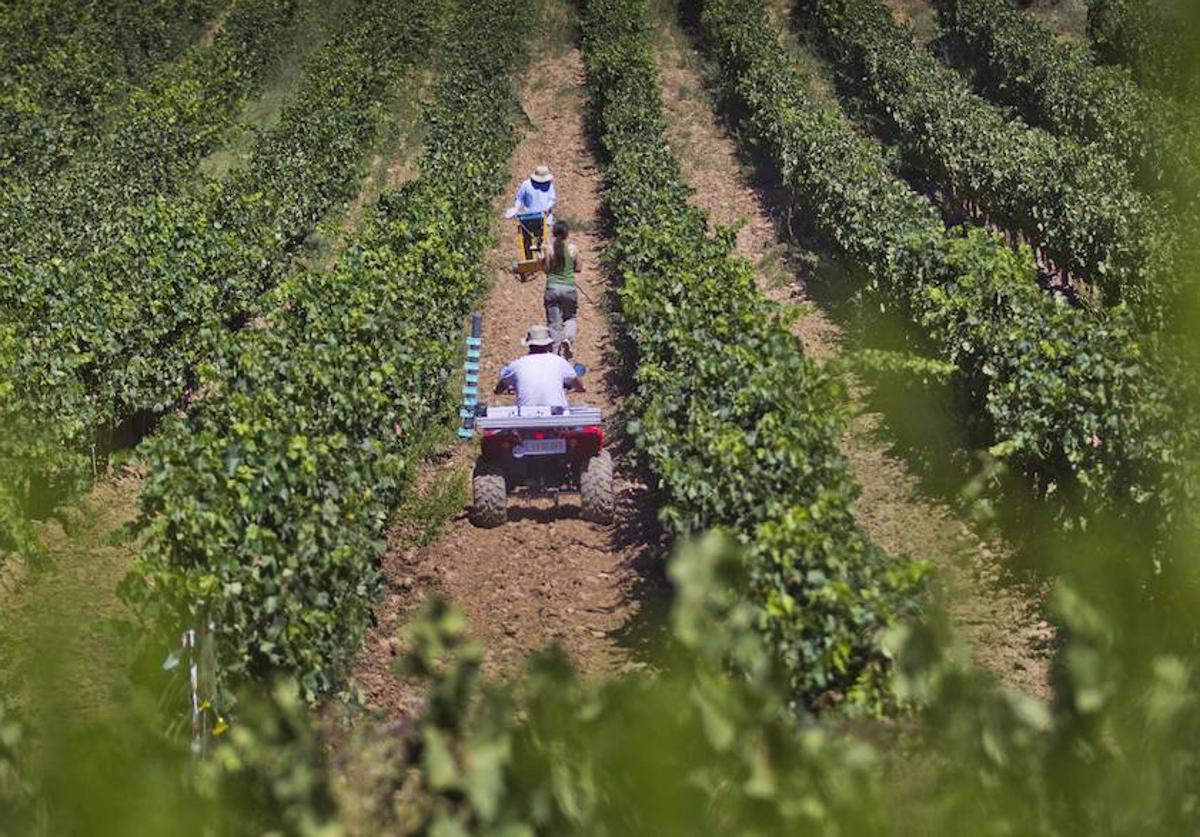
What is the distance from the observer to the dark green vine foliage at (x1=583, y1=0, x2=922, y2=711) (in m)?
7.39

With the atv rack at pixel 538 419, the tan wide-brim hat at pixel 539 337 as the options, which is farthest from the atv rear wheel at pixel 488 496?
the tan wide-brim hat at pixel 539 337

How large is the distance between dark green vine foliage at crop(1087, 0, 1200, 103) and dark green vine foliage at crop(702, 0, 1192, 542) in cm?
493

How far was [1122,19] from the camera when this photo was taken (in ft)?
90.6

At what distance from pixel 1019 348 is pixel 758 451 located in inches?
128

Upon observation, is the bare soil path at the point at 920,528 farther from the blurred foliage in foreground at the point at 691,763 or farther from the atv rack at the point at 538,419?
the atv rack at the point at 538,419

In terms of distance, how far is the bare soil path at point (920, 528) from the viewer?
903cm

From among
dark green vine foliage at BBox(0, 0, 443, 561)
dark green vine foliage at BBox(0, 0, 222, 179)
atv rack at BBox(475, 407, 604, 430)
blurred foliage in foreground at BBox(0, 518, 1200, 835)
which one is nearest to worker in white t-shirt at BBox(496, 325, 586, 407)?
atv rack at BBox(475, 407, 604, 430)

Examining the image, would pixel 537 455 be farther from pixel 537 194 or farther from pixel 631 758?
pixel 631 758

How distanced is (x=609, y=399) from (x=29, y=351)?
5.60m

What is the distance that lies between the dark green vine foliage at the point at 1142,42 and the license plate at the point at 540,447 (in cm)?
1139

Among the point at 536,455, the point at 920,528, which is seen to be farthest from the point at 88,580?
the point at 920,528

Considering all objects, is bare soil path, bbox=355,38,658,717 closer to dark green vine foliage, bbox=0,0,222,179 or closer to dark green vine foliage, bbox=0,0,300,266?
dark green vine foliage, bbox=0,0,300,266

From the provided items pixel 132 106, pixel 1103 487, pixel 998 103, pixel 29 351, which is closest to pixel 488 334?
pixel 29 351

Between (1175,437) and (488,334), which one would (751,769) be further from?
(488,334)
